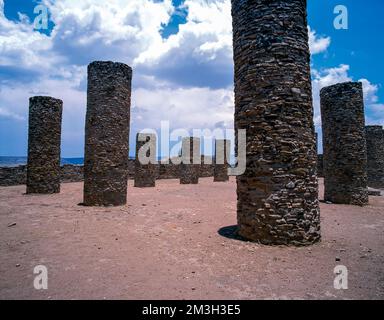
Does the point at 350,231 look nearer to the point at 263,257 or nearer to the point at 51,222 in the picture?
the point at 263,257

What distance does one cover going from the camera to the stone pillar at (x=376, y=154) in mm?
16844

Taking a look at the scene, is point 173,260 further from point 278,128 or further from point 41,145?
point 41,145

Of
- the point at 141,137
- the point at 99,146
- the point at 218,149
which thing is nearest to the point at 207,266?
the point at 99,146

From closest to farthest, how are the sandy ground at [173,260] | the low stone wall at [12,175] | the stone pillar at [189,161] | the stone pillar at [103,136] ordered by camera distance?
the sandy ground at [173,260]
the stone pillar at [103,136]
the low stone wall at [12,175]
the stone pillar at [189,161]

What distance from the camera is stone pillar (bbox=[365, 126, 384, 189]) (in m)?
16.8

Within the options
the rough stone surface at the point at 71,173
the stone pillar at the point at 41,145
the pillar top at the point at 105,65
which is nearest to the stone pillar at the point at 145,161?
the stone pillar at the point at 41,145

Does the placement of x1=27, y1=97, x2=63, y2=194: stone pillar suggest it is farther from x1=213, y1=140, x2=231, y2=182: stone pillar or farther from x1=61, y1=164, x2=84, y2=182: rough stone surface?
x1=213, y1=140, x2=231, y2=182: stone pillar

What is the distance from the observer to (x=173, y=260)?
446 centimetres

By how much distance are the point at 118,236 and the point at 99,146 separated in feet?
14.8

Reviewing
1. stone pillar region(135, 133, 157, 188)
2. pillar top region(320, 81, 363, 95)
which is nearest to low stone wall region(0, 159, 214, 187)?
stone pillar region(135, 133, 157, 188)

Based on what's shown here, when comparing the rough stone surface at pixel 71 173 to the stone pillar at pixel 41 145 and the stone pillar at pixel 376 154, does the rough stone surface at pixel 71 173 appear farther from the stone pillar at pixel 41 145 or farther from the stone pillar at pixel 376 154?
the stone pillar at pixel 376 154

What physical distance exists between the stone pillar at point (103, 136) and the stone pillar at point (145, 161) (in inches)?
289

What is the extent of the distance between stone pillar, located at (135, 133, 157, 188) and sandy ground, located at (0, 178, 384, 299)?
922 centimetres

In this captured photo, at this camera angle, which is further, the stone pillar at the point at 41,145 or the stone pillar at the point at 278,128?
the stone pillar at the point at 41,145
